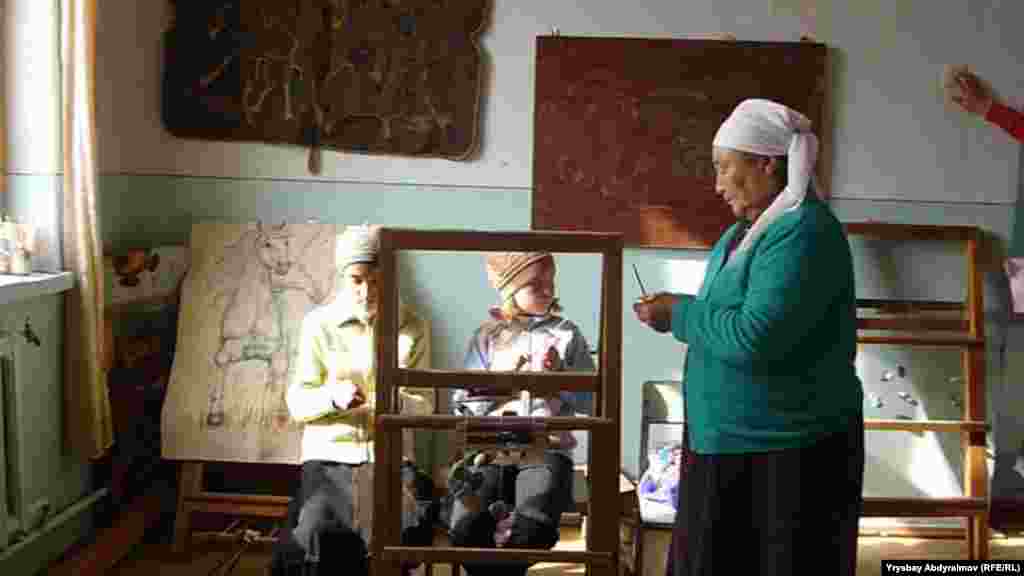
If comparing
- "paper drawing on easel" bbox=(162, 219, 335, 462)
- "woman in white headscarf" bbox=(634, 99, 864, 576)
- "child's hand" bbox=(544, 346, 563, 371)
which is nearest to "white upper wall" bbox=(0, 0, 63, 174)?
"paper drawing on easel" bbox=(162, 219, 335, 462)

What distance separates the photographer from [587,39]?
399cm

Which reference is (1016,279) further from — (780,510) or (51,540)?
(51,540)

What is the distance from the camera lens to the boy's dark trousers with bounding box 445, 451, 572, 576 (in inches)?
109

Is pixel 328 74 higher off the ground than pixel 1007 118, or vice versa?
pixel 328 74

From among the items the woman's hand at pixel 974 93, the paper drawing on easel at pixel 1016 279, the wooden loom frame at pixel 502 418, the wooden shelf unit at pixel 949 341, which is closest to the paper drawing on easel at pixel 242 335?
the wooden loom frame at pixel 502 418

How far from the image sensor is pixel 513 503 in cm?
288

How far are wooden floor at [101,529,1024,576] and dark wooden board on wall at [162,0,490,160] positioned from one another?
51.8 inches

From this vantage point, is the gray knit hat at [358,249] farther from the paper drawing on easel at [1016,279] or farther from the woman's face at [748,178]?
the paper drawing on easel at [1016,279]

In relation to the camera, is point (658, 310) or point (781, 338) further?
point (658, 310)

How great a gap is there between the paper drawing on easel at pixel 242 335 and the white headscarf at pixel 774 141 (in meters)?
1.76

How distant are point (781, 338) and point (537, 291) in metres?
0.89

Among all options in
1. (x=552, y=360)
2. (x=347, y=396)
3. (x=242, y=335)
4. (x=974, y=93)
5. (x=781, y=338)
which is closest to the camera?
(x=781, y=338)

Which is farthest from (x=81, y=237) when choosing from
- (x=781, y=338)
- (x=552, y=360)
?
(x=781, y=338)

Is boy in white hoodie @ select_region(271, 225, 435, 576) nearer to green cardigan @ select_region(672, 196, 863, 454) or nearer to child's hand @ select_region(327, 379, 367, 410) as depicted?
child's hand @ select_region(327, 379, 367, 410)
